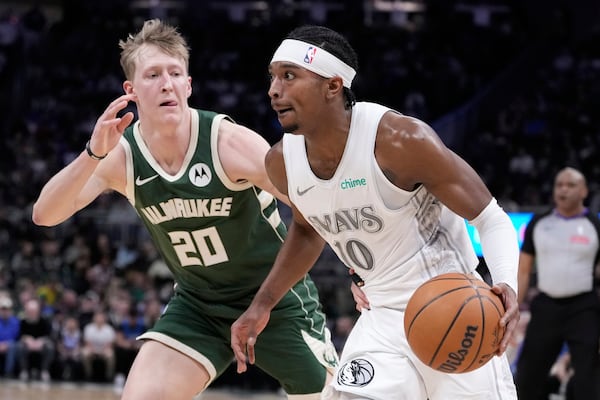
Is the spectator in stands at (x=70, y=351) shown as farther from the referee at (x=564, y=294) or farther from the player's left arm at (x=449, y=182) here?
the player's left arm at (x=449, y=182)

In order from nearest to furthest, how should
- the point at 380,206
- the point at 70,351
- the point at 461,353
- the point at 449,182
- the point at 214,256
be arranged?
the point at 461,353 → the point at 449,182 → the point at 380,206 → the point at 214,256 → the point at 70,351

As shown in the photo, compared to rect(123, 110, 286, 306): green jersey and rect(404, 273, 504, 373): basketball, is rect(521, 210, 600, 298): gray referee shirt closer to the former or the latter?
rect(123, 110, 286, 306): green jersey

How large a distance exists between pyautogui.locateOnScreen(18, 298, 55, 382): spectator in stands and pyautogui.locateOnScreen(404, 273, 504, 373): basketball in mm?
11010

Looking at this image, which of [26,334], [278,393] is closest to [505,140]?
[278,393]

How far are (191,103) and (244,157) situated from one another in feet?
52.1

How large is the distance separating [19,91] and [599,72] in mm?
11968

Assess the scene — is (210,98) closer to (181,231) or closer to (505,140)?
(505,140)

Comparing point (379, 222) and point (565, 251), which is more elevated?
point (379, 222)

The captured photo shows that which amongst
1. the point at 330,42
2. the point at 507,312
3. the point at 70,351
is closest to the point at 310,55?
the point at 330,42

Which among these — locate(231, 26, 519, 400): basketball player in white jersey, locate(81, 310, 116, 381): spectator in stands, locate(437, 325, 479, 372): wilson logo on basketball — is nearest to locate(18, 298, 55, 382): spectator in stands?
locate(81, 310, 116, 381): spectator in stands

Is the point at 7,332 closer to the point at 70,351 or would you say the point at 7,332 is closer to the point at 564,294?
the point at 70,351

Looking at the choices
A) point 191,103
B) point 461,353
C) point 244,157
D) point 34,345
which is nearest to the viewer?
point 461,353

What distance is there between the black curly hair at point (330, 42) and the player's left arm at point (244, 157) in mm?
836

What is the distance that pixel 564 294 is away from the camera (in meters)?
7.59
